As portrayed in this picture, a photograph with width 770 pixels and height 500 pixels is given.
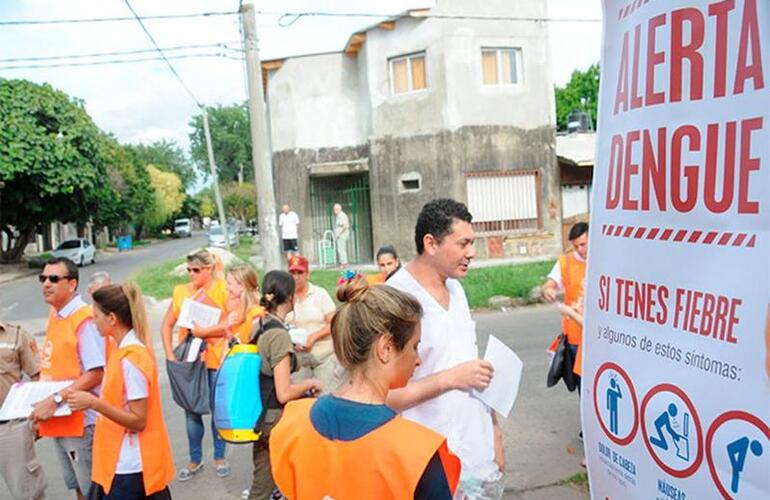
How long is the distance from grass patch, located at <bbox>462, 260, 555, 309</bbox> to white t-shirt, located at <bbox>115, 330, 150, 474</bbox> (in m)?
8.66

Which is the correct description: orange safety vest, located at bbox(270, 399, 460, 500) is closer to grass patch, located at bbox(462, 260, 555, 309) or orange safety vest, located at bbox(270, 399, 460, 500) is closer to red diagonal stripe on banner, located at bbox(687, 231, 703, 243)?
red diagonal stripe on banner, located at bbox(687, 231, 703, 243)

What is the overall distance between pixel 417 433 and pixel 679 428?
0.62m

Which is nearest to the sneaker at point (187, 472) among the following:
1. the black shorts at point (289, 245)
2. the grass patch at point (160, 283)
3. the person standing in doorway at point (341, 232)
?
the grass patch at point (160, 283)

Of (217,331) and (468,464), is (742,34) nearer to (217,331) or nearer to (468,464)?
(468,464)

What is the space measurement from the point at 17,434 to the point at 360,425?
3047 millimetres

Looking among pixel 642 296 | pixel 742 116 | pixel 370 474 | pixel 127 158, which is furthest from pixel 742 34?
pixel 127 158

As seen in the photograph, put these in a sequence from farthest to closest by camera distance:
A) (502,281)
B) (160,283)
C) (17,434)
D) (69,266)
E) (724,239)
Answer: (160,283), (502,281), (69,266), (17,434), (724,239)

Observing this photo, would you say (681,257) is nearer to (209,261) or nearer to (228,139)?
(209,261)

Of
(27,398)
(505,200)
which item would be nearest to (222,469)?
(27,398)

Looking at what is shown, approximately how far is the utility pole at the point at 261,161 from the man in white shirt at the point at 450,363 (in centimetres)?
843

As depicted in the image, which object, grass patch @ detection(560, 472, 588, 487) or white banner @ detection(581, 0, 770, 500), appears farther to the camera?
grass patch @ detection(560, 472, 588, 487)

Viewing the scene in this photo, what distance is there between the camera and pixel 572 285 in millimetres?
4637

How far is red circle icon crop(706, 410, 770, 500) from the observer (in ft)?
3.87

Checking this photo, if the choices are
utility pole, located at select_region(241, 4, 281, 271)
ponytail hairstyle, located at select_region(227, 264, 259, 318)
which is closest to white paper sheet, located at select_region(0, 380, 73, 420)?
ponytail hairstyle, located at select_region(227, 264, 259, 318)
